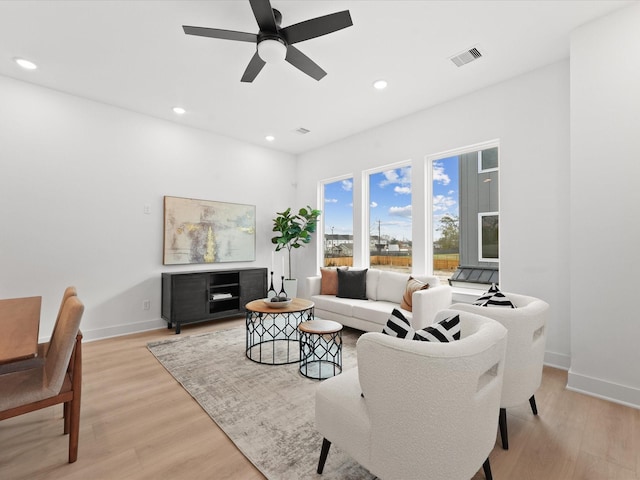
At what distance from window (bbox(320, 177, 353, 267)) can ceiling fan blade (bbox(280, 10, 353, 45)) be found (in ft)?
10.6

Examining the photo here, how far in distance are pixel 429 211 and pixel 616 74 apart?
2192 mm

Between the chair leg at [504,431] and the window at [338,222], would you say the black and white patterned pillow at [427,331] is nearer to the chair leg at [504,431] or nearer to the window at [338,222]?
the chair leg at [504,431]

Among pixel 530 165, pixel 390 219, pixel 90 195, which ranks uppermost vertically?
pixel 530 165

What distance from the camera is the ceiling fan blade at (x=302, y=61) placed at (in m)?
2.50

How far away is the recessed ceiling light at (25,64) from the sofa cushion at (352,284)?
4269 millimetres

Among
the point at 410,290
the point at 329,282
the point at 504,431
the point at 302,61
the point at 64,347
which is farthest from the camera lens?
the point at 329,282

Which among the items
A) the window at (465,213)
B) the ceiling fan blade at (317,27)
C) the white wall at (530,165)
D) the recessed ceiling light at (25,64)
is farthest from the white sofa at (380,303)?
the recessed ceiling light at (25,64)

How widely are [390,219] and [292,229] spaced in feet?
5.72

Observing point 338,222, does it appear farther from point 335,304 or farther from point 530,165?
point 530,165

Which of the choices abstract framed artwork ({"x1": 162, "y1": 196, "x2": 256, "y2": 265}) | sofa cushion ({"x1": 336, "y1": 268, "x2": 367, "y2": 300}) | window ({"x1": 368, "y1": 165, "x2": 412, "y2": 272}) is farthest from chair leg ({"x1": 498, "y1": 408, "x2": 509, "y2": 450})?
abstract framed artwork ({"x1": 162, "y1": 196, "x2": 256, "y2": 265})

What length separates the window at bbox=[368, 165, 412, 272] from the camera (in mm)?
4574

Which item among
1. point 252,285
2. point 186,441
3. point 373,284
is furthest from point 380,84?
point 186,441

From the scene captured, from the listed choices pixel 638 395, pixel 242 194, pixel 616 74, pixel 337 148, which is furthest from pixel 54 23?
pixel 638 395

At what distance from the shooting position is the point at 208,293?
4.41 meters
